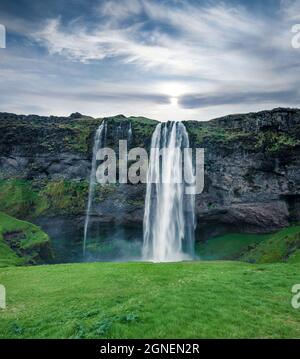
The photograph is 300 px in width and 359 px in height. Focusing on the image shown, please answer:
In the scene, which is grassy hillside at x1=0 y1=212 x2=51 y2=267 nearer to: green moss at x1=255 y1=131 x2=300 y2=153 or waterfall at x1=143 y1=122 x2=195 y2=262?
waterfall at x1=143 y1=122 x2=195 y2=262

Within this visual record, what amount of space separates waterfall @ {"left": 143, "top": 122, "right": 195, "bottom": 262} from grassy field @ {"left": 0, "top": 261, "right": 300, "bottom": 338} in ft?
127

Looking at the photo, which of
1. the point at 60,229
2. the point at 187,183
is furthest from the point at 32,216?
the point at 187,183

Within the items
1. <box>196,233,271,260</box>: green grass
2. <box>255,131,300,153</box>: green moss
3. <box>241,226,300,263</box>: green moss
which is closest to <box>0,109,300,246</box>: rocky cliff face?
<box>255,131,300,153</box>: green moss

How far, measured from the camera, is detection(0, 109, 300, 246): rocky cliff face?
6259 centimetres

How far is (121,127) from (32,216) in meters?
23.4

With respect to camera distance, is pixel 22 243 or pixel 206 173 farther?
pixel 206 173

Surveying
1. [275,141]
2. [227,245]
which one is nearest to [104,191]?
[227,245]

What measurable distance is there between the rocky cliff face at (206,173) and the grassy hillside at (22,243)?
36.2 ft

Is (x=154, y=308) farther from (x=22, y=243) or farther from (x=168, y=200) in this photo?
(x=168, y=200)

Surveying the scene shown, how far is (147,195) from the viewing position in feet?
215

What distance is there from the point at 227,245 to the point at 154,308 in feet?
173

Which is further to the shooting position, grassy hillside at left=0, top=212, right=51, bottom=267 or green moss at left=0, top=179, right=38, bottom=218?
green moss at left=0, top=179, right=38, bottom=218

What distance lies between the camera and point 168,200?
6372 cm

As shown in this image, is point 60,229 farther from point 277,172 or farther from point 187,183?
point 277,172
